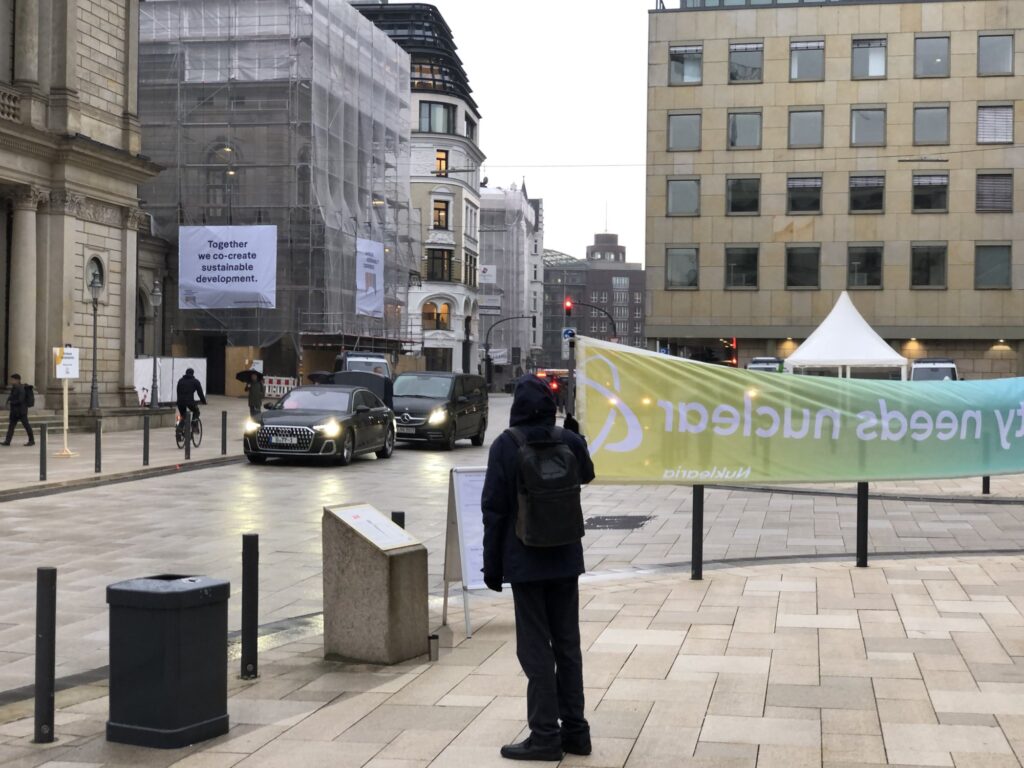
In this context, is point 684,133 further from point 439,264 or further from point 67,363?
point 439,264

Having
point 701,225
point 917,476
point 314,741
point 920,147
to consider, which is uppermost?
point 920,147

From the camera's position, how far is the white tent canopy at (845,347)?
30.1 metres

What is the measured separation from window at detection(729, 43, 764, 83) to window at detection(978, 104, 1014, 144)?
947cm

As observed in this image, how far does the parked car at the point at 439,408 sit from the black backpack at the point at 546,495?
2228 cm

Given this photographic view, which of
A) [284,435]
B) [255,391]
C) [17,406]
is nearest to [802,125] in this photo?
[255,391]

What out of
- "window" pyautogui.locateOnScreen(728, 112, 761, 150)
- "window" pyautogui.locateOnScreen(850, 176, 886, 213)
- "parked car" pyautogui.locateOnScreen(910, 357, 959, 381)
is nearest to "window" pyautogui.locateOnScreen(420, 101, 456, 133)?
"window" pyautogui.locateOnScreen(728, 112, 761, 150)

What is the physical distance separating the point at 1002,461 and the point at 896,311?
42.4 metres

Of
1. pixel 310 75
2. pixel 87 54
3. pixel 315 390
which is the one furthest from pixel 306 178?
pixel 315 390

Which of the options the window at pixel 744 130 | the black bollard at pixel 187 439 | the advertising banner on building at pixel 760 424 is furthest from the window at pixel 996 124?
the advertising banner on building at pixel 760 424

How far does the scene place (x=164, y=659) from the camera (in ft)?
18.3

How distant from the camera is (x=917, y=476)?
11492 mm

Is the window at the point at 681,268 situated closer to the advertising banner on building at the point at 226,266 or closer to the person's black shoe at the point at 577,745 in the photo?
the advertising banner on building at the point at 226,266

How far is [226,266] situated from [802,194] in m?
24.8

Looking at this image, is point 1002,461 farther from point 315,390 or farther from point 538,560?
point 315,390
